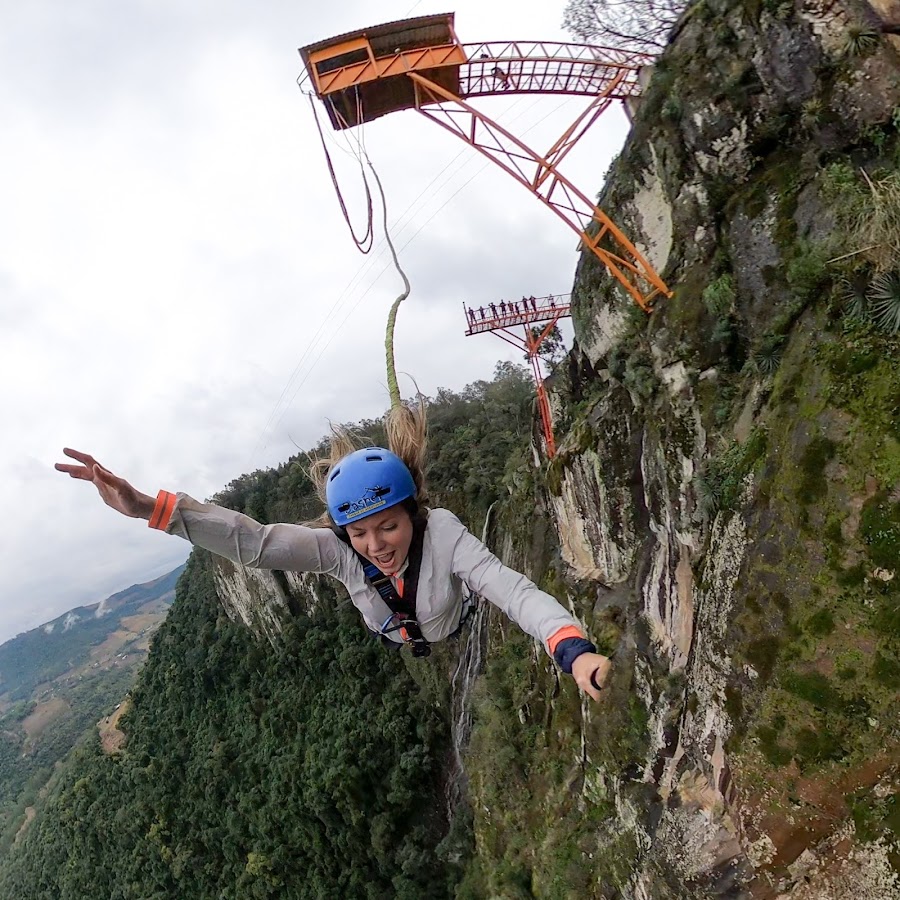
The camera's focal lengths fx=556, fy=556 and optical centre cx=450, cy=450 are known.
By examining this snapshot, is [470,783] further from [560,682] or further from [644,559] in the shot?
[644,559]

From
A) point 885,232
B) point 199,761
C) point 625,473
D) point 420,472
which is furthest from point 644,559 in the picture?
point 199,761

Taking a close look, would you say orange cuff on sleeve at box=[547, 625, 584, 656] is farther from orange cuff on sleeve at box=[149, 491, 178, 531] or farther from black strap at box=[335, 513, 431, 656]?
orange cuff on sleeve at box=[149, 491, 178, 531]

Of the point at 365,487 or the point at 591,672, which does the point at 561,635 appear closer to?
the point at 591,672

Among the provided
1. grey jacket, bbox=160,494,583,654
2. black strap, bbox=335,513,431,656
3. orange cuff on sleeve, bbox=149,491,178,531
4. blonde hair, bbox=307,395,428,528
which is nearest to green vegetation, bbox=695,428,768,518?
grey jacket, bbox=160,494,583,654

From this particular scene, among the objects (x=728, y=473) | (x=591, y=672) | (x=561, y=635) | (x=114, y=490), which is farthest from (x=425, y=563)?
(x=728, y=473)

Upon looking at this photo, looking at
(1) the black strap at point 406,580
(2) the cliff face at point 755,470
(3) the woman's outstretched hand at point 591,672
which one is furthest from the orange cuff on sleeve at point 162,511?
(2) the cliff face at point 755,470
